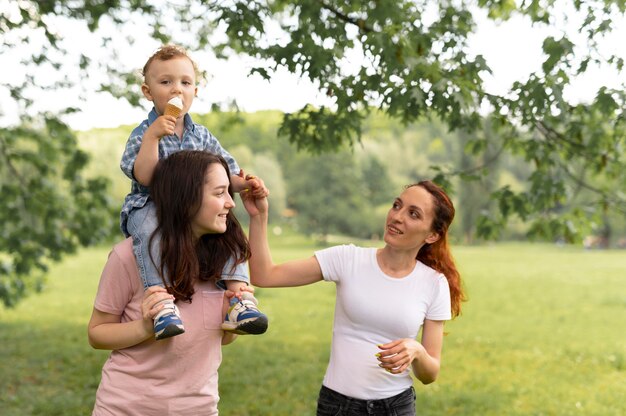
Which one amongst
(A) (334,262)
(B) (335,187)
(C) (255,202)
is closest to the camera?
(C) (255,202)

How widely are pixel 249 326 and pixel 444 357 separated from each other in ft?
30.4

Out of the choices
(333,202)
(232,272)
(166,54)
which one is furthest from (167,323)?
(333,202)

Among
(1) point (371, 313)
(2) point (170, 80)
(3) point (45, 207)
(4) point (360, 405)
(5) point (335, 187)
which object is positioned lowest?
(5) point (335, 187)

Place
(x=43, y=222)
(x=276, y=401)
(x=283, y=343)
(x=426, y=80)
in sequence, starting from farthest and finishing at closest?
(x=283, y=343)
(x=43, y=222)
(x=276, y=401)
(x=426, y=80)

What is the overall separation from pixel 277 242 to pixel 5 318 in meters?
32.6

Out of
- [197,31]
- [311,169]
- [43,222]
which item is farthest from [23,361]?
[311,169]

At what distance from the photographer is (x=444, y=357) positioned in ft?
36.7

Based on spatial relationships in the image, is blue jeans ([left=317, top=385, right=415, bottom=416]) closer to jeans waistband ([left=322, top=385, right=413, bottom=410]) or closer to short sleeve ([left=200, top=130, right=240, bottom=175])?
jeans waistband ([left=322, top=385, right=413, bottom=410])

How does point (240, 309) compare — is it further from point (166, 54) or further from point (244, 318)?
point (166, 54)

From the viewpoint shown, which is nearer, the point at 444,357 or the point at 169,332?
the point at 169,332

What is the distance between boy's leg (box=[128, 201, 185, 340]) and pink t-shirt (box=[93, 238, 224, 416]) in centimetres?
4

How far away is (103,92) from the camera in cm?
1008

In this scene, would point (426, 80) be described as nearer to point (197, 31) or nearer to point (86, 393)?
point (86, 393)

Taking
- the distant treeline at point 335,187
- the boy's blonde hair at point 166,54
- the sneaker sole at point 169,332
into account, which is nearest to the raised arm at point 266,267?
the boy's blonde hair at point 166,54
